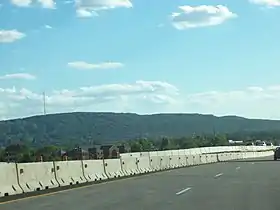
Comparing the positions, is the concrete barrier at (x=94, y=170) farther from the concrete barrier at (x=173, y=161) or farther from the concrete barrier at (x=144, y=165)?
the concrete barrier at (x=173, y=161)

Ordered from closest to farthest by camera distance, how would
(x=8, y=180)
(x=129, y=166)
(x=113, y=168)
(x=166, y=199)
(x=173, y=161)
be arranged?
(x=166, y=199), (x=8, y=180), (x=113, y=168), (x=129, y=166), (x=173, y=161)

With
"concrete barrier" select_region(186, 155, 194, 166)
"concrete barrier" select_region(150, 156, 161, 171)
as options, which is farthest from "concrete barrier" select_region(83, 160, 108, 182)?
Result: "concrete barrier" select_region(186, 155, 194, 166)

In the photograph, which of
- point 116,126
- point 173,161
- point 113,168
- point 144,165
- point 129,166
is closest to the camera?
point 113,168

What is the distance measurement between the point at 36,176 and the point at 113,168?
1052 centimetres

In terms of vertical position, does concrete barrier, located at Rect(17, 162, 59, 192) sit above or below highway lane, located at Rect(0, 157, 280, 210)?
above

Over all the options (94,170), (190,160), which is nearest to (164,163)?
(190,160)

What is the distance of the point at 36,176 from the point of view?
2448cm

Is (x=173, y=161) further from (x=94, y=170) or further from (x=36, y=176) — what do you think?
(x=36, y=176)

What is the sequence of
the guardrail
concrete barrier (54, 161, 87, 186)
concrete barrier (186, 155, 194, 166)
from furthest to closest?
concrete barrier (186, 155, 194, 166)
concrete barrier (54, 161, 87, 186)
the guardrail

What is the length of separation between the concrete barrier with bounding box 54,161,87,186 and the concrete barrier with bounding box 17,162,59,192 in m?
0.52

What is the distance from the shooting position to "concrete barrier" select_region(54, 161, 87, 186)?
26719mm

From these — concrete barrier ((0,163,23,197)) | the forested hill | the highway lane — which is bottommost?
the highway lane

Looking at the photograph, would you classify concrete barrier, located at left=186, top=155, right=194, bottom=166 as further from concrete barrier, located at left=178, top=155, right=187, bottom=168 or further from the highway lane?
the highway lane

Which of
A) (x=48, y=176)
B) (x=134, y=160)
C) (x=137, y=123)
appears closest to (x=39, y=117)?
(x=137, y=123)
